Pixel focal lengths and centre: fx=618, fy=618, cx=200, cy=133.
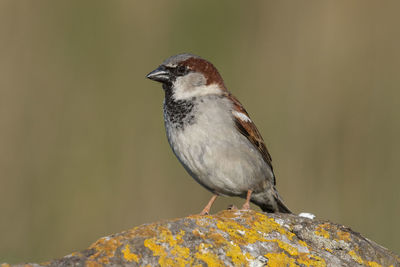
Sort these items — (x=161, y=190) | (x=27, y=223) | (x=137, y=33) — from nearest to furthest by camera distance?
(x=27, y=223)
(x=161, y=190)
(x=137, y=33)

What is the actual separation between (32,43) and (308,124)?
92.8 inches

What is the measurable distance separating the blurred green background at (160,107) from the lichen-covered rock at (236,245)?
213 centimetres

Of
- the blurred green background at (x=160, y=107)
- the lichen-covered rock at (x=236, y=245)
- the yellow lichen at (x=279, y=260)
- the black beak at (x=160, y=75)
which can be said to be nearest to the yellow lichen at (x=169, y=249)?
the lichen-covered rock at (x=236, y=245)

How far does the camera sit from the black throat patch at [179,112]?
3588 millimetres

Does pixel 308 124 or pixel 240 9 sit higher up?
pixel 240 9

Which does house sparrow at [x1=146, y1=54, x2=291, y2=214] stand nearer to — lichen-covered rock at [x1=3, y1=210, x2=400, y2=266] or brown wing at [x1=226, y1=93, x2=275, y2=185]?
brown wing at [x1=226, y1=93, x2=275, y2=185]

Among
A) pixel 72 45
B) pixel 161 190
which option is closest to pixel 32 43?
pixel 72 45

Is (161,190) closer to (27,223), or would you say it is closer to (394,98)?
(27,223)

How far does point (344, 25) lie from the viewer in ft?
18.0

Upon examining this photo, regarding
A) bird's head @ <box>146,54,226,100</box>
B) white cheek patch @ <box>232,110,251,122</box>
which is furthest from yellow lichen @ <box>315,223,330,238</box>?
bird's head @ <box>146,54,226,100</box>

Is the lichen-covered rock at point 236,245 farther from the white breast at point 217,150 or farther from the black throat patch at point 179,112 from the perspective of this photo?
the black throat patch at point 179,112

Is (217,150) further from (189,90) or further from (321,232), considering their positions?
(321,232)

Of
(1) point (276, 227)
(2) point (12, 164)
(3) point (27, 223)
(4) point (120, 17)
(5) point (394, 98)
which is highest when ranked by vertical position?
(4) point (120, 17)

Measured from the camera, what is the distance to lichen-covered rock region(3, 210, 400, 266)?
7.11 feet
